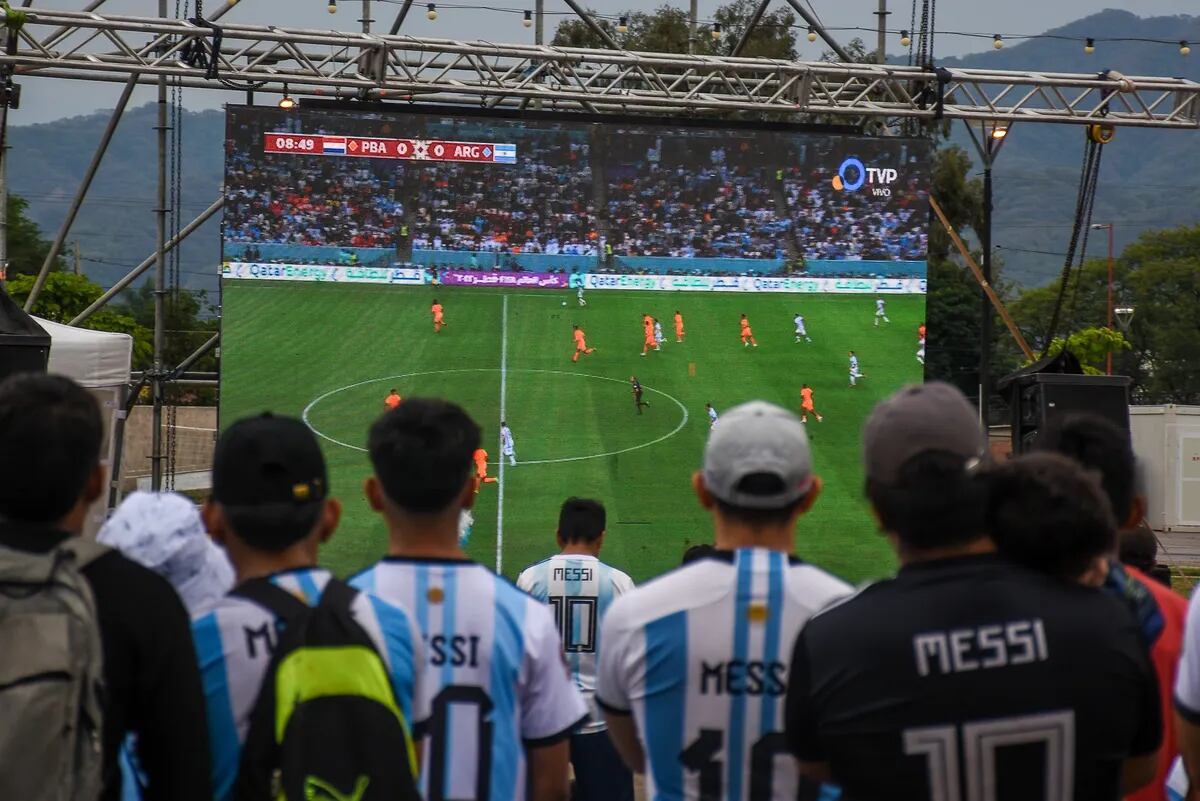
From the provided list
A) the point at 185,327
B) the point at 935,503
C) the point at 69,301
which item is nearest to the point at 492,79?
the point at 935,503

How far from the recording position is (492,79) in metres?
13.8

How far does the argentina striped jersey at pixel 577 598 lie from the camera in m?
6.09

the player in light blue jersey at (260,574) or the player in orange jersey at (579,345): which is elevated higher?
the player in orange jersey at (579,345)

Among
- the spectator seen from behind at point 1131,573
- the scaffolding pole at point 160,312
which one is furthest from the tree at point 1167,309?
the spectator seen from behind at point 1131,573

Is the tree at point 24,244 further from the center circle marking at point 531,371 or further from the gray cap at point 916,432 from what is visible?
the gray cap at point 916,432

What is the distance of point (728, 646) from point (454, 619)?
1.88ft

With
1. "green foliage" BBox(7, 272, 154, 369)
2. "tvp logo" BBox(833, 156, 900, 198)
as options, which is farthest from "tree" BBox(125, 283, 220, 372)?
"tvp logo" BBox(833, 156, 900, 198)

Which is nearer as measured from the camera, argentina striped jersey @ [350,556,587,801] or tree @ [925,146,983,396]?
argentina striped jersey @ [350,556,587,801]

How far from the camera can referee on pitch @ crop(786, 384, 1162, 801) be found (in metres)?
2.44

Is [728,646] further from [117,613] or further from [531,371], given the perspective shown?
[531,371]

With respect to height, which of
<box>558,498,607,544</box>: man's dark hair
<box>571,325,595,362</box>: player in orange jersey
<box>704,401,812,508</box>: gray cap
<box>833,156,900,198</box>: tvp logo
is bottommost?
<box>558,498,607,544</box>: man's dark hair

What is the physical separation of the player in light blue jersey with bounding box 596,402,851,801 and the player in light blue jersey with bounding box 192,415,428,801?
0.48 metres

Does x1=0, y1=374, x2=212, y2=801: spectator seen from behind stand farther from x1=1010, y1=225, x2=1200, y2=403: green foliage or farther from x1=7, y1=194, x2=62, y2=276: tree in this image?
x1=1010, y1=225, x2=1200, y2=403: green foliage

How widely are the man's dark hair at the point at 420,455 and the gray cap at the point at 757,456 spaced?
529mm
